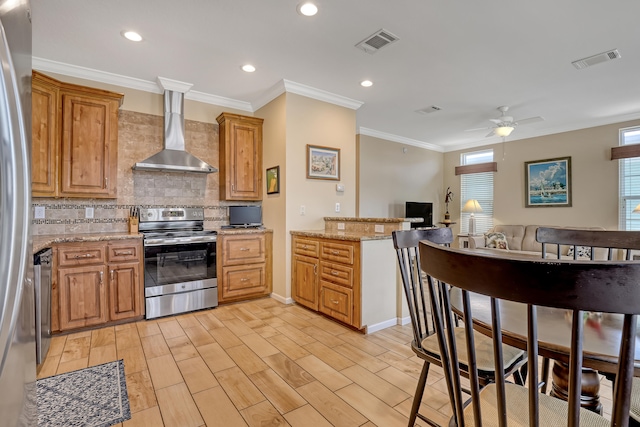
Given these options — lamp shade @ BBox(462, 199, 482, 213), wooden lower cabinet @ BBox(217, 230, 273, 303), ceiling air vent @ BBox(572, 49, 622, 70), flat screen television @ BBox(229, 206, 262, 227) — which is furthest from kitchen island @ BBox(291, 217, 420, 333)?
lamp shade @ BBox(462, 199, 482, 213)

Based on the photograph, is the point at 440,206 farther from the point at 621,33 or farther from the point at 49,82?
the point at 49,82

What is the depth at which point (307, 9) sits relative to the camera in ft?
7.94

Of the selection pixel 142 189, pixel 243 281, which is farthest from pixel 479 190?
pixel 142 189

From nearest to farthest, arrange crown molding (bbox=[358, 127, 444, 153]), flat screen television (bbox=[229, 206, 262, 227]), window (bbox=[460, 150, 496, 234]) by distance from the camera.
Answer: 1. flat screen television (bbox=[229, 206, 262, 227])
2. crown molding (bbox=[358, 127, 444, 153])
3. window (bbox=[460, 150, 496, 234])

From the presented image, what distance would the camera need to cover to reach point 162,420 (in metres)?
1.71

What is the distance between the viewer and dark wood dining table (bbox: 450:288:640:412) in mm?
788

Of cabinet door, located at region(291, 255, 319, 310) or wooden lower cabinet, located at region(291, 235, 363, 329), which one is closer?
wooden lower cabinet, located at region(291, 235, 363, 329)

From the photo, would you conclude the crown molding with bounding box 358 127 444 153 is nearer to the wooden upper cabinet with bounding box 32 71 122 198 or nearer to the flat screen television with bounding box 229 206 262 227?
the flat screen television with bounding box 229 206 262 227

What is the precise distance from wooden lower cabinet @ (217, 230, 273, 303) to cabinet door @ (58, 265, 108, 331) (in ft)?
3.78

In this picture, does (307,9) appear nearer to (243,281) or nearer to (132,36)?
(132,36)

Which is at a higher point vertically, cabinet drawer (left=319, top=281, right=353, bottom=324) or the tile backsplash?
the tile backsplash

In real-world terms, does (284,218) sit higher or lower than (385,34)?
lower

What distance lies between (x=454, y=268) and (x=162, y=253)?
10.7ft

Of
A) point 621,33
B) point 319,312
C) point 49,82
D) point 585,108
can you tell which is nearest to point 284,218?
point 319,312
